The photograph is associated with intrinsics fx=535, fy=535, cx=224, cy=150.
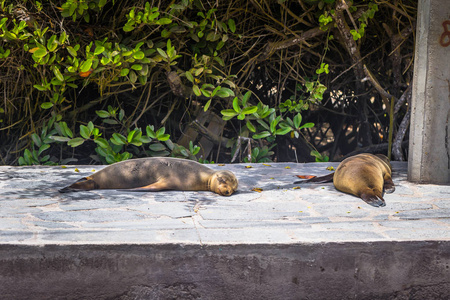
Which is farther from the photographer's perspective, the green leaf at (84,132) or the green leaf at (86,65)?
the green leaf at (84,132)

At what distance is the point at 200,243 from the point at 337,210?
118 centimetres

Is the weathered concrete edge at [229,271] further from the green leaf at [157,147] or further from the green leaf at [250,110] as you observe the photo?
the green leaf at [157,147]

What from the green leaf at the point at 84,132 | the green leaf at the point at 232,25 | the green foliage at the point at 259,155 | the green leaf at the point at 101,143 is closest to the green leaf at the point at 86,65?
the green leaf at the point at 84,132

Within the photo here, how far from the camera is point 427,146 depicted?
13.8 feet

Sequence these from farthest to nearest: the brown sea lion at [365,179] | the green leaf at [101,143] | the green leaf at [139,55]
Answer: the green leaf at [101,143], the green leaf at [139,55], the brown sea lion at [365,179]

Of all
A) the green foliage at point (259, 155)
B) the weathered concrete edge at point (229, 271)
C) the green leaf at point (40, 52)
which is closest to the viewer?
the weathered concrete edge at point (229, 271)

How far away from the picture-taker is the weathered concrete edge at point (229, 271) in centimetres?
248

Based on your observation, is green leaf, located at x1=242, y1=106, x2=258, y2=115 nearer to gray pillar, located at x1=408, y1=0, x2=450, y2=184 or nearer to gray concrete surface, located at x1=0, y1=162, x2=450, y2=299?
gray pillar, located at x1=408, y1=0, x2=450, y2=184

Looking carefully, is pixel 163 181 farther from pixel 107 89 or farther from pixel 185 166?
pixel 107 89

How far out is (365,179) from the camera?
3855 millimetres

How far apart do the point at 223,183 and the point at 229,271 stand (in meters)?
1.38

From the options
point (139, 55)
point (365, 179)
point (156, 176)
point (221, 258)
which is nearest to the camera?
point (221, 258)

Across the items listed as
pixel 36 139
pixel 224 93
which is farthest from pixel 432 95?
pixel 36 139

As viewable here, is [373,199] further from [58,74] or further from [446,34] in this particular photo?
[58,74]
